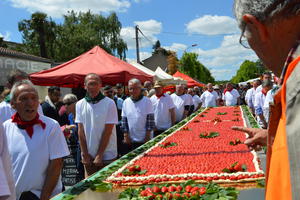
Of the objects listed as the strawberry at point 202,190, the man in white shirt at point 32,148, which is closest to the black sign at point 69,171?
the man in white shirt at point 32,148

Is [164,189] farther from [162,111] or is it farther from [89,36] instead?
[89,36]

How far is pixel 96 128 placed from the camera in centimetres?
411

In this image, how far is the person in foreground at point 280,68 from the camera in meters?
0.78

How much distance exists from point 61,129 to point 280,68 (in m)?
2.33

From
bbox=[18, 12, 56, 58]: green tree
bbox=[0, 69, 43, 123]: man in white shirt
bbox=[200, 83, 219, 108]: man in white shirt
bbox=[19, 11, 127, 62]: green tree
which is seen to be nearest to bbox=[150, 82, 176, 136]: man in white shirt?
bbox=[0, 69, 43, 123]: man in white shirt

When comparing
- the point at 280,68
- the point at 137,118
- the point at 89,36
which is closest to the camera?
Result: the point at 280,68

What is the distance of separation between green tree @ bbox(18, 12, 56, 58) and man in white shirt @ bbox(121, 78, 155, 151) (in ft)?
106

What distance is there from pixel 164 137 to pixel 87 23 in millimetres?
30560

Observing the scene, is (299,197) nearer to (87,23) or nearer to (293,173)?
(293,173)

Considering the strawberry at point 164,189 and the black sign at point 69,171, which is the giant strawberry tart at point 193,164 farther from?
the black sign at point 69,171

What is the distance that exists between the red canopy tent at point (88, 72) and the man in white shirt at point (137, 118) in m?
2.22

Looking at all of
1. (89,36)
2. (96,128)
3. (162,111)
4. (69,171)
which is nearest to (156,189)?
(96,128)

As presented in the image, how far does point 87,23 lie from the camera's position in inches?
1345

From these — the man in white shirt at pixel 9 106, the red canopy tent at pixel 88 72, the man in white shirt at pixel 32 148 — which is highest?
the red canopy tent at pixel 88 72
